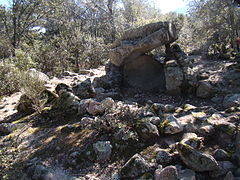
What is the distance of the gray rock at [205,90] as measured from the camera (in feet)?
20.6

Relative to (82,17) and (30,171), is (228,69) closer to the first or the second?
(30,171)

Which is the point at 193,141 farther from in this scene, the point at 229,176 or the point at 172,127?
the point at 229,176

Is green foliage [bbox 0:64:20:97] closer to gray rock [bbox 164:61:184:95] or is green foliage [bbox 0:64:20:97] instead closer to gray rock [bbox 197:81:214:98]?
gray rock [bbox 164:61:184:95]

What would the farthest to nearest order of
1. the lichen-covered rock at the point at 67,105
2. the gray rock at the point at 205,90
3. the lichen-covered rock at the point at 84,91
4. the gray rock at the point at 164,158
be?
the lichen-covered rock at the point at 84,91 < the gray rock at the point at 205,90 < the lichen-covered rock at the point at 67,105 < the gray rock at the point at 164,158

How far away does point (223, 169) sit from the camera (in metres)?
3.09

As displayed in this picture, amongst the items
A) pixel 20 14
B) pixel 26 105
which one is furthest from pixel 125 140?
pixel 20 14

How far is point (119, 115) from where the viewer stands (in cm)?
455

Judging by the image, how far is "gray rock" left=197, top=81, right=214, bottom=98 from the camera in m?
6.27

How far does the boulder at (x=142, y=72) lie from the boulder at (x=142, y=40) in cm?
59

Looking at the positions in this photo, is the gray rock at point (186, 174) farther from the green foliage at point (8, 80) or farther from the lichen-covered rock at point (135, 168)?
the green foliage at point (8, 80)

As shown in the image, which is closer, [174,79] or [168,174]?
[168,174]

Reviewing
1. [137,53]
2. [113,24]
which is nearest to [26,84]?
[137,53]

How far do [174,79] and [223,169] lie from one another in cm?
394

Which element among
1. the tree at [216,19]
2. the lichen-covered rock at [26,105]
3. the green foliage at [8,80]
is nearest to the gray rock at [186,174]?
the lichen-covered rock at [26,105]
